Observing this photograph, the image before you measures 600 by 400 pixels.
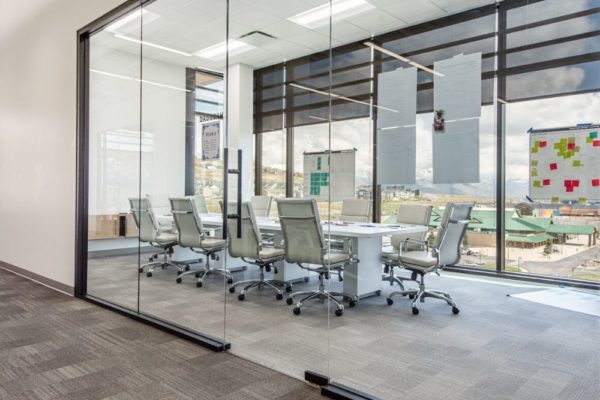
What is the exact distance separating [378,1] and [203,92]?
8.01 feet

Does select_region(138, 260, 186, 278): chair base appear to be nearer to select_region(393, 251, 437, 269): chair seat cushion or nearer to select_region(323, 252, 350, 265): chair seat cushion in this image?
select_region(323, 252, 350, 265): chair seat cushion

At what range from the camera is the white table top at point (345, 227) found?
12.0ft

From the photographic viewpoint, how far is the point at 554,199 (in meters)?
2.12

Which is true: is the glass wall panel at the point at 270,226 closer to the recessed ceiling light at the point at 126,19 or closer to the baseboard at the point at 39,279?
the recessed ceiling light at the point at 126,19

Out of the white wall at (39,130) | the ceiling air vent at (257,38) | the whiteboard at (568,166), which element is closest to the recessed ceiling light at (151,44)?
the white wall at (39,130)

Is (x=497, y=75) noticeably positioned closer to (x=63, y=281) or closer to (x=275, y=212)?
(x=275, y=212)

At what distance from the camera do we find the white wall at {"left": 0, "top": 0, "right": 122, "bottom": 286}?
14.7 ft

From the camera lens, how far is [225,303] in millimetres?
3914

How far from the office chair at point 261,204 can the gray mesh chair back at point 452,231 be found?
1.50 metres

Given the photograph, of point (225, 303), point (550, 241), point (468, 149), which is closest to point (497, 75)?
point (468, 149)

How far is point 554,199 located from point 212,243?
2.80 meters

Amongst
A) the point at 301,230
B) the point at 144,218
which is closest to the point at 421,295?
the point at 301,230

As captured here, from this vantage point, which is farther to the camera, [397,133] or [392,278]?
[392,278]

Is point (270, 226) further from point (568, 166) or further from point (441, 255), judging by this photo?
point (568, 166)
